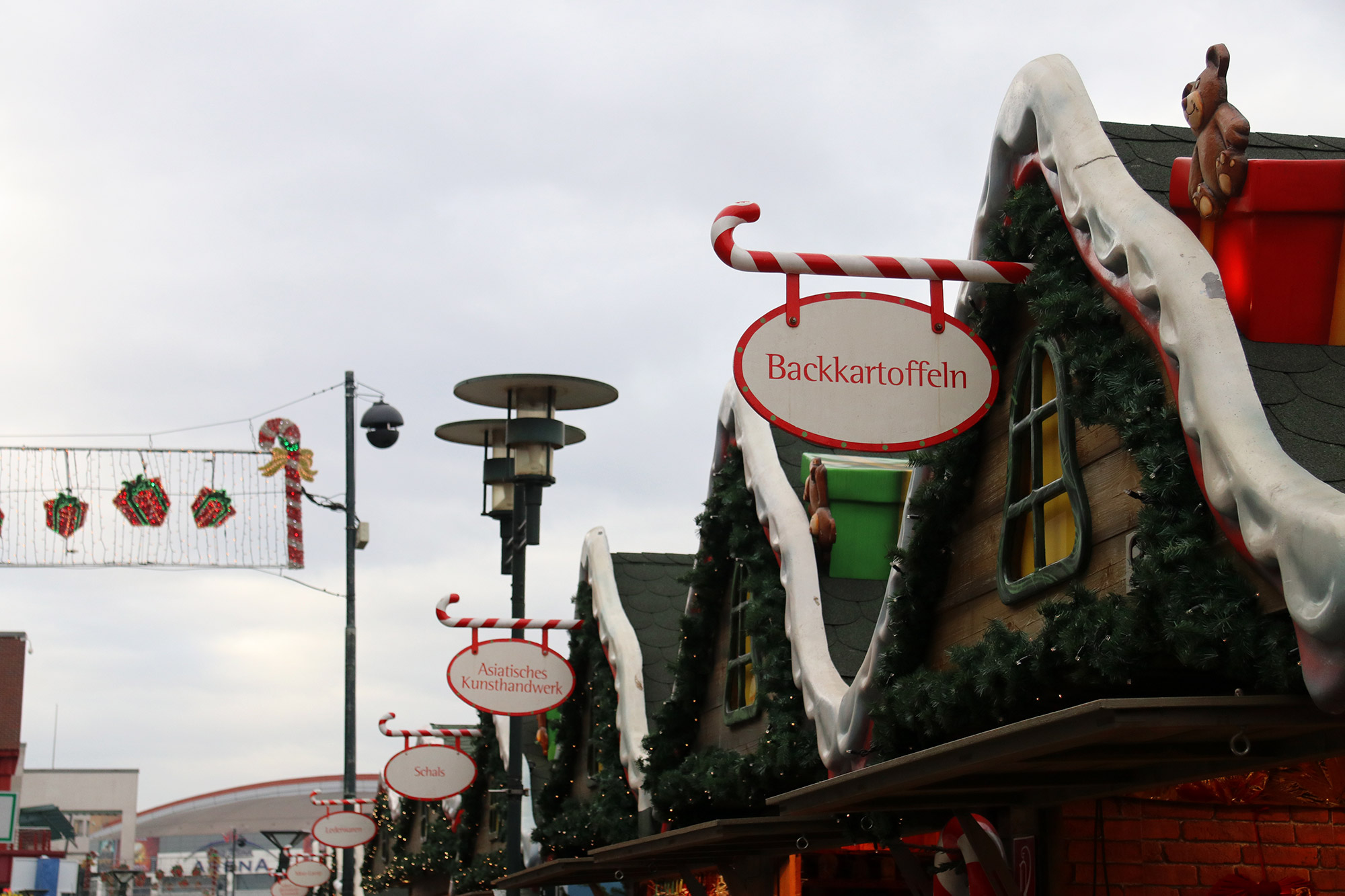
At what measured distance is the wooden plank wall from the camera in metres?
6.37

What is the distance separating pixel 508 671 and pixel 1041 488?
313 inches

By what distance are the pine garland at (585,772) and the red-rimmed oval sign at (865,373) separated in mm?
8112

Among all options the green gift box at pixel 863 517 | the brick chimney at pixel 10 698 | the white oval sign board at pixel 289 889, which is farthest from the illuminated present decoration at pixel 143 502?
the brick chimney at pixel 10 698

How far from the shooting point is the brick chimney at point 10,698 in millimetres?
41562

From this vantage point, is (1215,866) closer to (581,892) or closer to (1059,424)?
(1059,424)

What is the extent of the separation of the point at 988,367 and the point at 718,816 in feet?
21.4

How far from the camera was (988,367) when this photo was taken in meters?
6.91

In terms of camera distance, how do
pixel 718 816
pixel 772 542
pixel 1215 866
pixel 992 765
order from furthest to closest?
1. pixel 718 816
2. pixel 772 542
3. pixel 1215 866
4. pixel 992 765

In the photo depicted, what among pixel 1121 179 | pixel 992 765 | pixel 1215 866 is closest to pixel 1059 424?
pixel 1121 179

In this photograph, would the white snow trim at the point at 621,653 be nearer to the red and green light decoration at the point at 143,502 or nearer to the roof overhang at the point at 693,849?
the roof overhang at the point at 693,849

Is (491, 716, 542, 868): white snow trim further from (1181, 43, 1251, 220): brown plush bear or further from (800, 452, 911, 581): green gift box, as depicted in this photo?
(1181, 43, 1251, 220): brown plush bear

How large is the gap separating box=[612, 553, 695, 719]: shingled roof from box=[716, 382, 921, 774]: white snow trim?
3252 mm

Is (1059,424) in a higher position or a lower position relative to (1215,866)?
higher

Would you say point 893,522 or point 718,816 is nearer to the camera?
point 893,522
